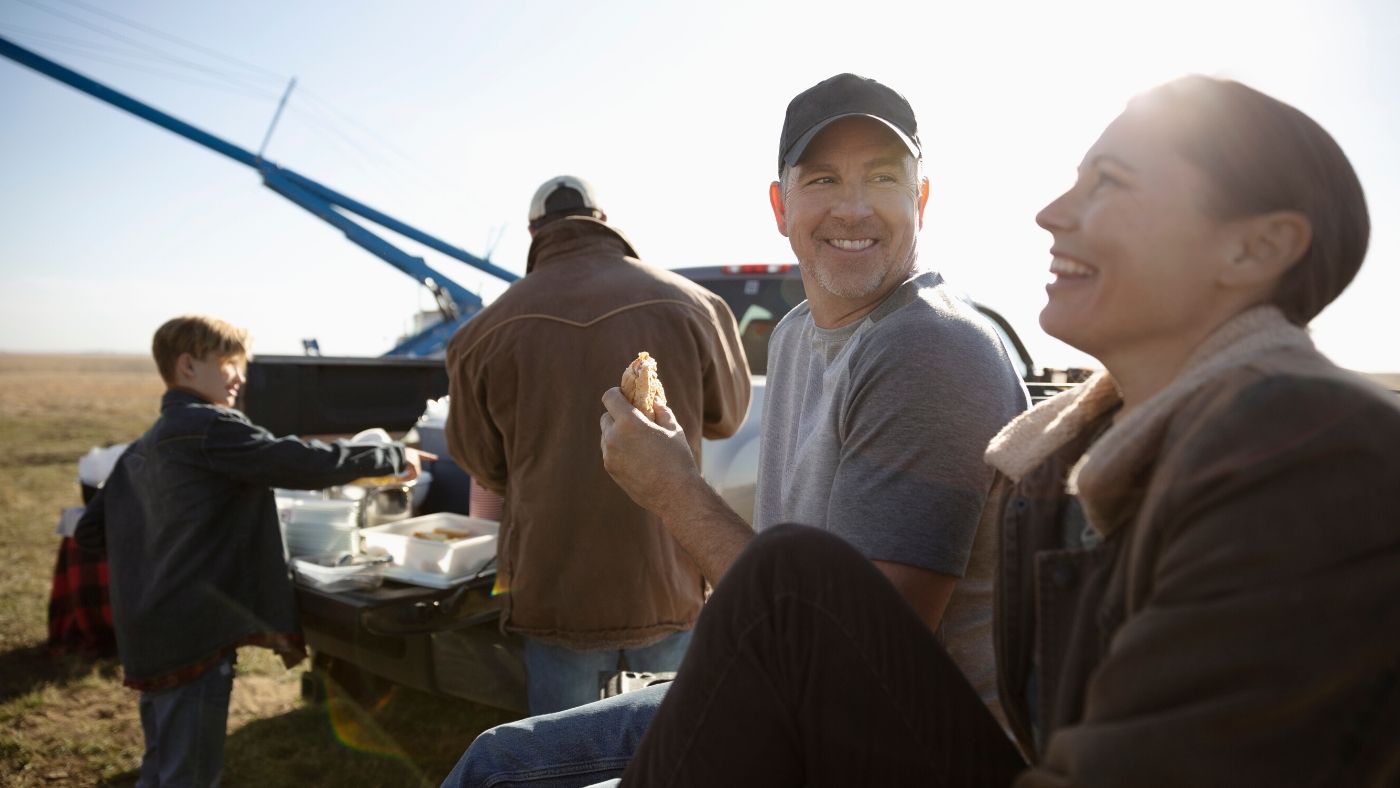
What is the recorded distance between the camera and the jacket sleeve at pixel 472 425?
119 inches

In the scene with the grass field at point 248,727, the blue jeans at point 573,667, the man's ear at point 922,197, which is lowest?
the grass field at point 248,727

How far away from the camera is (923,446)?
5.11 feet

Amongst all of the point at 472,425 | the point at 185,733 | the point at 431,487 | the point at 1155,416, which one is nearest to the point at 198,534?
the point at 185,733

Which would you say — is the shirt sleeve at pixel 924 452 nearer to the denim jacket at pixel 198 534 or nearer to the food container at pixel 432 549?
the food container at pixel 432 549

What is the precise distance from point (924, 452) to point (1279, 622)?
76 cm

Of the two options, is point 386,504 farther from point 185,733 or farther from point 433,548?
point 185,733

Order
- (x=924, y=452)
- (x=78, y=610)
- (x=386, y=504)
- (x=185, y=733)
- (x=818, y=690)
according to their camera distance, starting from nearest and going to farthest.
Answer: (x=818, y=690) → (x=924, y=452) → (x=185, y=733) → (x=386, y=504) → (x=78, y=610)

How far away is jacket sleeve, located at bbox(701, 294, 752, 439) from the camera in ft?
10.2

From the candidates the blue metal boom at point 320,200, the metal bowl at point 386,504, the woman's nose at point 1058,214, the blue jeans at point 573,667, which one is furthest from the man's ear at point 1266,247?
the blue metal boom at point 320,200

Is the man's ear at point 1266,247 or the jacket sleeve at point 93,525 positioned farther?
the jacket sleeve at point 93,525

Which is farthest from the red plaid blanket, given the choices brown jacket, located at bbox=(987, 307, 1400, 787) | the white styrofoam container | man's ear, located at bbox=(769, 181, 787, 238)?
brown jacket, located at bbox=(987, 307, 1400, 787)

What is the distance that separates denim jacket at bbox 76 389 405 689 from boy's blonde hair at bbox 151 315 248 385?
136mm

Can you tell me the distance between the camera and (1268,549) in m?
0.82

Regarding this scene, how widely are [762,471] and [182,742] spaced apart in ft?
Result: 7.82
